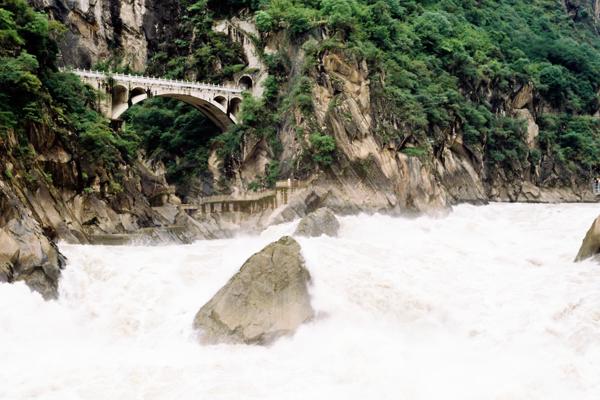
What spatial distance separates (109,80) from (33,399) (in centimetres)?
3990

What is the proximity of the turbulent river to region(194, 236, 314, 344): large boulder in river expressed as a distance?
0.35m

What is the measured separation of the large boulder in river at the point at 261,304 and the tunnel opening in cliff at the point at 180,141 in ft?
117

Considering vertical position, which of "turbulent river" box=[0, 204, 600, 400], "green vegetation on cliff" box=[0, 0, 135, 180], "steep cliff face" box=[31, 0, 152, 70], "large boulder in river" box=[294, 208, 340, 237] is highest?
"steep cliff face" box=[31, 0, 152, 70]

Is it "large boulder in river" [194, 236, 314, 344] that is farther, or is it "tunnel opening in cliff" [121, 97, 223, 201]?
"tunnel opening in cliff" [121, 97, 223, 201]

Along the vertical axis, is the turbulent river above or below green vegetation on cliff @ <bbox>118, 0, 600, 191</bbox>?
below

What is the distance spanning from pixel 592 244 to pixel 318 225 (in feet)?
40.7

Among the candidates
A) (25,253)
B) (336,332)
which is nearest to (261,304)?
(336,332)

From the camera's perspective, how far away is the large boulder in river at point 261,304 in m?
17.1

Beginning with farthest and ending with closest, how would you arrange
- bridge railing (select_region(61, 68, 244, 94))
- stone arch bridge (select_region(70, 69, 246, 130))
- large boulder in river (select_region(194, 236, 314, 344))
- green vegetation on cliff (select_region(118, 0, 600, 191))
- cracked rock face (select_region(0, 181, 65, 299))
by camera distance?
green vegetation on cliff (select_region(118, 0, 600, 191)), stone arch bridge (select_region(70, 69, 246, 130)), bridge railing (select_region(61, 68, 244, 94)), cracked rock face (select_region(0, 181, 65, 299)), large boulder in river (select_region(194, 236, 314, 344))

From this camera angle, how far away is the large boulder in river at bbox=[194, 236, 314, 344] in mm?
17078

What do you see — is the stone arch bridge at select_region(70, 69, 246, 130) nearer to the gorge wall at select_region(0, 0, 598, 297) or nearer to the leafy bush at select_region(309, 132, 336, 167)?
the gorge wall at select_region(0, 0, 598, 297)

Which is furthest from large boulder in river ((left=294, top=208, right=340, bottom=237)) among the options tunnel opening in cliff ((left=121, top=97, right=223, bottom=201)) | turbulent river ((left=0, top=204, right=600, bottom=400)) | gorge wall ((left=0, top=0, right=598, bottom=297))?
tunnel opening in cliff ((left=121, top=97, right=223, bottom=201))

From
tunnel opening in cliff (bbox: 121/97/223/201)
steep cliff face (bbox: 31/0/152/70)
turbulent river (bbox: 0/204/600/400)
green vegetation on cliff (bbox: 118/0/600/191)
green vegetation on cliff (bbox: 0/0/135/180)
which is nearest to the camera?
turbulent river (bbox: 0/204/600/400)

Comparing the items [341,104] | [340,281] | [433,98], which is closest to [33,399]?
[340,281]
